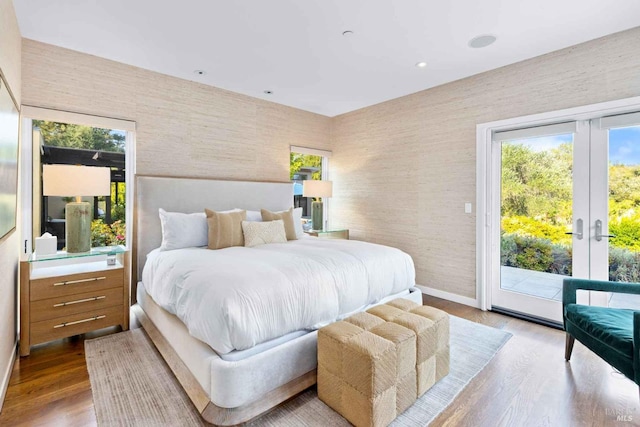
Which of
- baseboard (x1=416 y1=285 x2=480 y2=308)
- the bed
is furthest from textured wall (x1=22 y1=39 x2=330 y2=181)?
baseboard (x1=416 y1=285 x2=480 y2=308)

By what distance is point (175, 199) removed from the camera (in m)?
3.48

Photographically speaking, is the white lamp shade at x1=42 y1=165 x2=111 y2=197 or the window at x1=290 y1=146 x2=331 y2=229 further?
the window at x1=290 y1=146 x2=331 y2=229

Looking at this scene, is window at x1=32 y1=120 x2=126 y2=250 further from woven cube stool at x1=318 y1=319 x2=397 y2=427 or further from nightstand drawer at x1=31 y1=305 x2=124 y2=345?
woven cube stool at x1=318 y1=319 x2=397 y2=427

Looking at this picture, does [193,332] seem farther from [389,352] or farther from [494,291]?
[494,291]

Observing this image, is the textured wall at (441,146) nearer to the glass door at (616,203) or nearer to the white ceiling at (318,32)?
the white ceiling at (318,32)

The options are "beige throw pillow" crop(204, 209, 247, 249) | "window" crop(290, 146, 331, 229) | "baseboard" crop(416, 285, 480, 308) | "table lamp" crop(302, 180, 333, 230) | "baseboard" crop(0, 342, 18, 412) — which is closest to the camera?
"baseboard" crop(0, 342, 18, 412)

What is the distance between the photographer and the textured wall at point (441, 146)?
277 centimetres

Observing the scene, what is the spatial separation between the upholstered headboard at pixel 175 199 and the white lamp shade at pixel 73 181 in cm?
52

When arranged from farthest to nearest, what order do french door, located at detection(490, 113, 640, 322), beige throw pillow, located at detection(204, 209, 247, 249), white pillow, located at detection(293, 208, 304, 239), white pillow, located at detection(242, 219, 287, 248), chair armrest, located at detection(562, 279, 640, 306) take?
1. white pillow, located at detection(293, 208, 304, 239)
2. white pillow, located at detection(242, 219, 287, 248)
3. beige throw pillow, located at detection(204, 209, 247, 249)
4. french door, located at detection(490, 113, 640, 322)
5. chair armrest, located at detection(562, 279, 640, 306)

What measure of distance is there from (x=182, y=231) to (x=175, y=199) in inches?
23.7

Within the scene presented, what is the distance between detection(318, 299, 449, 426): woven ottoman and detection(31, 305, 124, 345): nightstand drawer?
81.5 inches

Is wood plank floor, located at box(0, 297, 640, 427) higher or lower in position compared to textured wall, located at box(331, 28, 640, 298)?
lower

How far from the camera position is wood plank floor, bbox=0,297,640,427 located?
67.9 inches

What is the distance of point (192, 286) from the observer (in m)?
1.94
